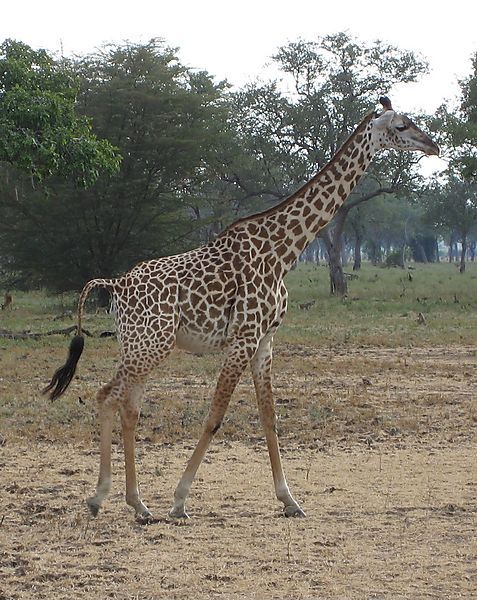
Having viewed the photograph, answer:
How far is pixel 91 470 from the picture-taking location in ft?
23.5

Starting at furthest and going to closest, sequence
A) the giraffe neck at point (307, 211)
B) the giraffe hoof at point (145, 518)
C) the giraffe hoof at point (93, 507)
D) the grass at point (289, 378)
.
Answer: the grass at point (289, 378) < the giraffe neck at point (307, 211) < the giraffe hoof at point (93, 507) < the giraffe hoof at point (145, 518)

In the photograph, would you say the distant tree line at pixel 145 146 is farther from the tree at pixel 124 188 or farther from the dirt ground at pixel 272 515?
the dirt ground at pixel 272 515

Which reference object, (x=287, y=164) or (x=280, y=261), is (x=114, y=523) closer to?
(x=280, y=261)

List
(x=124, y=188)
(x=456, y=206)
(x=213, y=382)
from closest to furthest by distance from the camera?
(x=213, y=382) → (x=124, y=188) → (x=456, y=206)

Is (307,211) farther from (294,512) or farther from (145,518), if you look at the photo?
(145,518)

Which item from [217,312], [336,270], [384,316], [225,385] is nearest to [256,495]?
[225,385]

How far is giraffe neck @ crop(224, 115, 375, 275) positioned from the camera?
21.5ft

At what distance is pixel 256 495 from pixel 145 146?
53.5ft

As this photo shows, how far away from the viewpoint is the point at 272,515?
6.01m

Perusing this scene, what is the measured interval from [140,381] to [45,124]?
29.1 feet

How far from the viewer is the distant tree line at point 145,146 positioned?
14.8m

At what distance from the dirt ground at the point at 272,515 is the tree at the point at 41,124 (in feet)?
19.1

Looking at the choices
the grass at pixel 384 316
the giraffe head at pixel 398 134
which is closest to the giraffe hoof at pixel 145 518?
the giraffe head at pixel 398 134

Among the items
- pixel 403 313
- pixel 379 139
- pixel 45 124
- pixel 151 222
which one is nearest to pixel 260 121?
pixel 151 222
